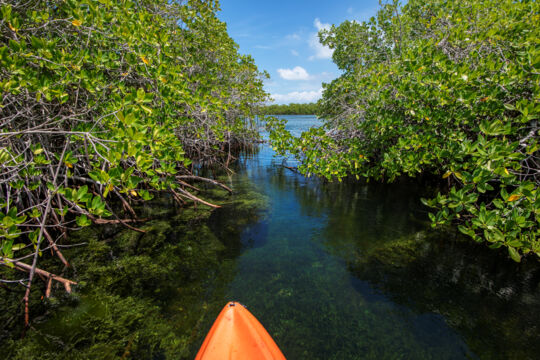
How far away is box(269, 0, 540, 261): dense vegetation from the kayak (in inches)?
92.5

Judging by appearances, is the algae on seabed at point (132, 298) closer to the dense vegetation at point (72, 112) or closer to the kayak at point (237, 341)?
the dense vegetation at point (72, 112)

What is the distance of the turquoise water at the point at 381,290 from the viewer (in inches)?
95.2

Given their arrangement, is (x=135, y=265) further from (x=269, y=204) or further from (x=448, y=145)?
(x=448, y=145)

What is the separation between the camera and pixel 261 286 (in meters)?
3.28

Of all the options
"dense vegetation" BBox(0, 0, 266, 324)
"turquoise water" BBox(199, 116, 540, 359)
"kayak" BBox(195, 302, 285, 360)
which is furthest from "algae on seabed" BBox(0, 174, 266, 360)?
"kayak" BBox(195, 302, 285, 360)

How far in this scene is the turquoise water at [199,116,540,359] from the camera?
2.42m

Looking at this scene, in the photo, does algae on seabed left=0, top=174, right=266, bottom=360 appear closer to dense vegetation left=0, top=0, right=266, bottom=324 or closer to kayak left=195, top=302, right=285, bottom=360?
dense vegetation left=0, top=0, right=266, bottom=324

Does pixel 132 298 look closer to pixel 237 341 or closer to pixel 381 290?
pixel 237 341

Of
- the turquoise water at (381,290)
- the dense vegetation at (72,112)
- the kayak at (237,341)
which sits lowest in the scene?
the turquoise water at (381,290)

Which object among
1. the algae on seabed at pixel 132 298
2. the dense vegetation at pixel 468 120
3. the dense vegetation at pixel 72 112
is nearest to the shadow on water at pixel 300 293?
the algae on seabed at pixel 132 298

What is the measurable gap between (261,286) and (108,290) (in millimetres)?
2043

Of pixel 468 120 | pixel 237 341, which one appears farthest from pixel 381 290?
pixel 468 120

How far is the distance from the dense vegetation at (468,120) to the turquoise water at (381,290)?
66 centimetres

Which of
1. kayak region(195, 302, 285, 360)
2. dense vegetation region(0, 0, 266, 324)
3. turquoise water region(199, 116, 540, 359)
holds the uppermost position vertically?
dense vegetation region(0, 0, 266, 324)
